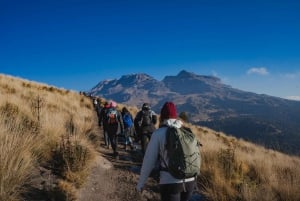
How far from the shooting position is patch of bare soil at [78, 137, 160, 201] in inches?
302

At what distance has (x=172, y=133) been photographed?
4516 millimetres

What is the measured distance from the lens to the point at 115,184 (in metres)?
8.76

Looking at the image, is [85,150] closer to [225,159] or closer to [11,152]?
[11,152]

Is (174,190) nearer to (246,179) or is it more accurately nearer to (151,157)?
(151,157)

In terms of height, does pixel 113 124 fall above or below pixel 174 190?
above

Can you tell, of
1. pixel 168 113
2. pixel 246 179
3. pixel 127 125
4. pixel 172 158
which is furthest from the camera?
pixel 127 125

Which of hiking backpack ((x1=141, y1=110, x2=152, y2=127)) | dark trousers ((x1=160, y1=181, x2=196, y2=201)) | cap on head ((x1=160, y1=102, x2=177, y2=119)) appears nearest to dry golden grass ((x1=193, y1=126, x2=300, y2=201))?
hiking backpack ((x1=141, y1=110, x2=152, y2=127))

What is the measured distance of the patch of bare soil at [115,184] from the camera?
7.66 m

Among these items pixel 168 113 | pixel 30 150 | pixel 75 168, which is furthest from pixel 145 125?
pixel 168 113

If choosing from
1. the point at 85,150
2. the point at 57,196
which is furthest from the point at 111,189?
the point at 57,196

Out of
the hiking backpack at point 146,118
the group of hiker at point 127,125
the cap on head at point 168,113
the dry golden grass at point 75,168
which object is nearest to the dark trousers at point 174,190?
the cap on head at point 168,113

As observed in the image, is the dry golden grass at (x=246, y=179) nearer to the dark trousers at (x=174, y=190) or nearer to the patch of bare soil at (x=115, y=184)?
the patch of bare soil at (x=115, y=184)

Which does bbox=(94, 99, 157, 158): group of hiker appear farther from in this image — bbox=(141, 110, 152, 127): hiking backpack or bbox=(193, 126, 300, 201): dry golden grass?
bbox=(193, 126, 300, 201): dry golden grass

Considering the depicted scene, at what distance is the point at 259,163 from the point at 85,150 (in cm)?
530
